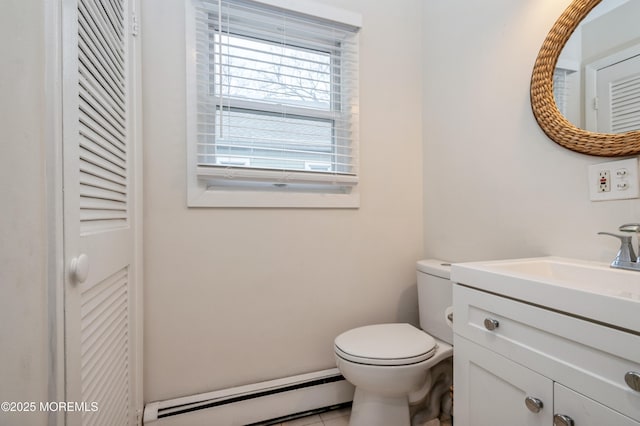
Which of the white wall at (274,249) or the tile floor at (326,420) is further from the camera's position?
the tile floor at (326,420)

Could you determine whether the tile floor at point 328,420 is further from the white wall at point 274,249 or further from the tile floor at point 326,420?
the white wall at point 274,249

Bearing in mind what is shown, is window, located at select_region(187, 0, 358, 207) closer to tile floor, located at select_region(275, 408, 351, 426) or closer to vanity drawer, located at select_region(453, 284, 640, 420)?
vanity drawer, located at select_region(453, 284, 640, 420)

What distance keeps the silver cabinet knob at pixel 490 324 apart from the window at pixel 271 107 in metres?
0.86

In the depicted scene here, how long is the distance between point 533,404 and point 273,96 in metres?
1.43

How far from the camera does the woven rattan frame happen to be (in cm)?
85

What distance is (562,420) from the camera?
0.60 m

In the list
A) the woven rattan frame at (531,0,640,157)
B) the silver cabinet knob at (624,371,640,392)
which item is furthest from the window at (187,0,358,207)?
the silver cabinet knob at (624,371,640,392)

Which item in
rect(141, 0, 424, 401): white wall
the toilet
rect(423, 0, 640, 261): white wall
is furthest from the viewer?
rect(141, 0, 424, 401): white wall

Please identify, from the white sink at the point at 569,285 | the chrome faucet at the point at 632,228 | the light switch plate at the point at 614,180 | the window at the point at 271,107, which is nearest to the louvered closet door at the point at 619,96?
the light switch plate at the point at 614,180

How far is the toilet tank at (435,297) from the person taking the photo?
4.26 feet

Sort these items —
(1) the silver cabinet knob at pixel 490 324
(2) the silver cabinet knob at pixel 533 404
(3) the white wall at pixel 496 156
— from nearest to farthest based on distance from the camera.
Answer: (2) the silver cabinet knob at pixel 533 404 → (1) the silver cabinet knob at pixel 490 324 → (3) the white wall at pixel 496 156

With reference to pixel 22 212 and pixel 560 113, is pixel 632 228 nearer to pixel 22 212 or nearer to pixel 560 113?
pixel 560 113

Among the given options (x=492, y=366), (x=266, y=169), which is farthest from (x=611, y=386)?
(x=266, y=169)

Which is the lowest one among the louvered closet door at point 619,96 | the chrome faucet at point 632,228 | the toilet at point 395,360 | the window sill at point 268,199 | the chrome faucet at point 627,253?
the toilet at point 395,360
